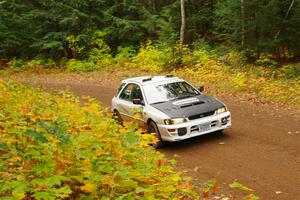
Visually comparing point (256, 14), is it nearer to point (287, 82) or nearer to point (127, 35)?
point (287, 82)

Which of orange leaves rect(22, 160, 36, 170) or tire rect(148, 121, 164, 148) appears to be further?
tire rect(148, 121, 164, 148)

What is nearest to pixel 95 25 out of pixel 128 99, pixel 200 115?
pixel 128 99

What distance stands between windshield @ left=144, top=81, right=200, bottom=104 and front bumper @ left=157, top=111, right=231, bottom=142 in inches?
42.9

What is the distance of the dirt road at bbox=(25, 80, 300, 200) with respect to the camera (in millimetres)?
7578

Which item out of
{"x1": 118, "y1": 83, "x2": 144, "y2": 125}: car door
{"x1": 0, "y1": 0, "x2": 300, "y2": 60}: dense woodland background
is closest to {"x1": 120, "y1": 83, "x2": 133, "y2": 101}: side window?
{"x1": 118, "y1": 83, "x2": 144, "y2": 125}: car door

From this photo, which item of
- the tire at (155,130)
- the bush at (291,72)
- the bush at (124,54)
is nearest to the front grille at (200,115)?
the tire at (155,130)

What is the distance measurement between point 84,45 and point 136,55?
4529mm

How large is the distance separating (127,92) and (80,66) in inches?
733

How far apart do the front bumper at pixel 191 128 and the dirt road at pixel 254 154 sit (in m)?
0.38

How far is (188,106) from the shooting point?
1052 centimetres

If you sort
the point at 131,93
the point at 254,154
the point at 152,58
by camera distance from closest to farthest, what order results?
the point at 254,154, the point at 131,93, the point at 152,58

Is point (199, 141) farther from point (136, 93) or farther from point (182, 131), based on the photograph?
point (136, 93)

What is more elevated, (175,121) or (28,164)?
(28,164)

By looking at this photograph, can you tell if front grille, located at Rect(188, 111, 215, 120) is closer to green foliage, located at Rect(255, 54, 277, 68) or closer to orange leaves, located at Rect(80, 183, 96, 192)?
orange leaves, located at Rect(80, 183, 96, 192)
